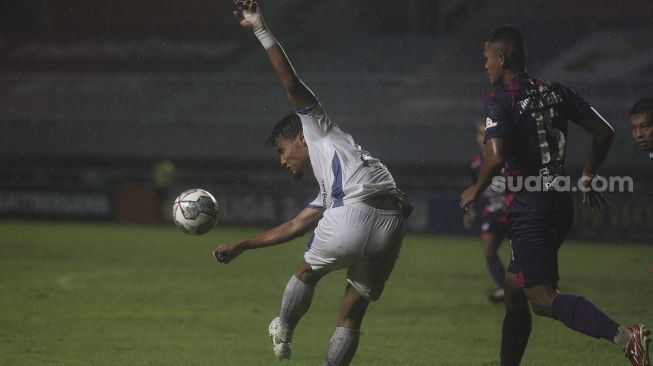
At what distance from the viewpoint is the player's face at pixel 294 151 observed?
6230mm

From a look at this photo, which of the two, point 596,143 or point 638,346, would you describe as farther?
point 596,143

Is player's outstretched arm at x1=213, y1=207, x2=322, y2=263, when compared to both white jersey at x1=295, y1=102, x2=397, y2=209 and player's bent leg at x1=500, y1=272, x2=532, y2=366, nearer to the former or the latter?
white jersey at x1=295, y1=102, x2=397, y2=209

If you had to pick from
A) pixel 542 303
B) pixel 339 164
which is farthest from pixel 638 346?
pixel 339 164

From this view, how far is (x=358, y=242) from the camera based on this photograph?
5.81 m

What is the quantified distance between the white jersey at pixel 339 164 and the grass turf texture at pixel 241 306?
6.53 feet

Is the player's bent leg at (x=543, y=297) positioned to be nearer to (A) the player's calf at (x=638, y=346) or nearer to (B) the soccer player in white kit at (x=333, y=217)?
(A) the player's calf at (x=638, y=346)

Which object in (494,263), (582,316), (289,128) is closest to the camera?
(582,316)

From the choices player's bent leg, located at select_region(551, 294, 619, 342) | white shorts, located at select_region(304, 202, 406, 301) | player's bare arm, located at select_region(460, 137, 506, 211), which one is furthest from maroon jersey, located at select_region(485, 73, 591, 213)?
white shorts, located at select_region(304, 202, 406, 301)

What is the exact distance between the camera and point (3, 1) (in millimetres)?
23625

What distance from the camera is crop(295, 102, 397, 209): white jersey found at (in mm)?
5898

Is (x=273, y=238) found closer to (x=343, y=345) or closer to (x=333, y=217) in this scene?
(x=333, y=217)

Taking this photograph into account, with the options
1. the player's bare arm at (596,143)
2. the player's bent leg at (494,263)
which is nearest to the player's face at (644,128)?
the player's bare arm at (596,143)

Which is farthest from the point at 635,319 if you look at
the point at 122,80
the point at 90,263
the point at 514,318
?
the point at 122,80

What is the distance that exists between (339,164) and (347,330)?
1016mm
